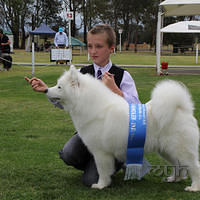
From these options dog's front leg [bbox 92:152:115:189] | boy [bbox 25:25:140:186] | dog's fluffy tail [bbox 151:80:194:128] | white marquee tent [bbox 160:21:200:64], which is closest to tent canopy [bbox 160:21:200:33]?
white marquee tent [bbox 160:21:200:64]

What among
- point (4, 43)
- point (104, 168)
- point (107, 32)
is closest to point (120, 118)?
point (104, 168)

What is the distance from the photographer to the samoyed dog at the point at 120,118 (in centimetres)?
276

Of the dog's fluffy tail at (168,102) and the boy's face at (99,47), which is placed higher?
the boy's face at (99,47)

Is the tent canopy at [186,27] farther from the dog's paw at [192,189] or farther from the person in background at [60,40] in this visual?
the dog's paw at [192,189]

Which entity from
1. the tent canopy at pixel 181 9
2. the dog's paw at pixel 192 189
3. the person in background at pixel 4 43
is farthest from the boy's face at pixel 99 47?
the person in background at pixel 4 43

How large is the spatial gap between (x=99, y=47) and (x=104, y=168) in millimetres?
1248

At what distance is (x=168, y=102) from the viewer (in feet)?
9.04

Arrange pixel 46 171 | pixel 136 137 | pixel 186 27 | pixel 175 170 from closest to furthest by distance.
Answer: pixel 136 137 → pixel 175 170 → pixel 46 171 → pixel 186 27

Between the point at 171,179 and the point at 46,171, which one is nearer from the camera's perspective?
the point at 171,179

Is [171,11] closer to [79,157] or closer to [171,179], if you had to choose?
[171,179]

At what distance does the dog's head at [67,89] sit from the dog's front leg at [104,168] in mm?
616

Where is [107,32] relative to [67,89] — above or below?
above

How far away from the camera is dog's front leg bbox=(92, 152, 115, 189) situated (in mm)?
2930

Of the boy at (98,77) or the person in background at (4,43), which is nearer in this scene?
the boy at (98,77)
